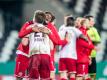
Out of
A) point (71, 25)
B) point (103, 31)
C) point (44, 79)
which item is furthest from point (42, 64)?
point (103, 31)

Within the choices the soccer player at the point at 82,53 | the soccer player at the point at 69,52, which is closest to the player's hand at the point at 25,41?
the soccer player at the point at 69,52

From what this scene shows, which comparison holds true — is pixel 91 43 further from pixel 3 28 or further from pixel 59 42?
pixel 3 28

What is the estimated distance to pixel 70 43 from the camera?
16453mm

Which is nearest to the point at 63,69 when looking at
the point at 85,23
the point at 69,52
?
the point at 69,52

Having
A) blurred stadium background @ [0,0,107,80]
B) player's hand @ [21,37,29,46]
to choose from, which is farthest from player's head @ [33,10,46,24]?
blurred stadium background @ [0,0,107,80]

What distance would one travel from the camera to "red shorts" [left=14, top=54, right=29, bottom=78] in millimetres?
15828

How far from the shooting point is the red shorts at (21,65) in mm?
15828

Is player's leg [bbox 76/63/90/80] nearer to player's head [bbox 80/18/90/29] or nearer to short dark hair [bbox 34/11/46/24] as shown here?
player's head [bbox 80/18/90/29]

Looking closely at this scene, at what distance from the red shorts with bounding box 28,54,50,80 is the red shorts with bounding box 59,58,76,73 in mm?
2311

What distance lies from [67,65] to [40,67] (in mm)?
2446

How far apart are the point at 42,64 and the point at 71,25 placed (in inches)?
96.0

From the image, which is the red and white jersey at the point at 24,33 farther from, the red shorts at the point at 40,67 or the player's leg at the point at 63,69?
the player's leg at the point at 63,69

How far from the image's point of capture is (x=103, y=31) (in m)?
28.9

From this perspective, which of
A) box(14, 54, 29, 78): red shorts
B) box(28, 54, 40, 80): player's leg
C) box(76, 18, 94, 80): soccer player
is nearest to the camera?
box(28, 54, 40, 80): player's leg
